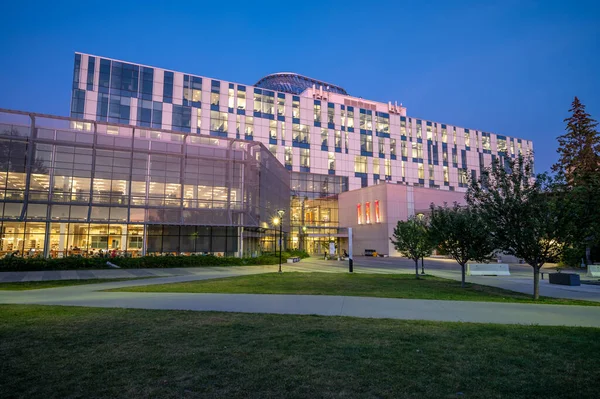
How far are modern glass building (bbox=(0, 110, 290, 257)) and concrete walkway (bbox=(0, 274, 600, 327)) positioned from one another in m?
20.1

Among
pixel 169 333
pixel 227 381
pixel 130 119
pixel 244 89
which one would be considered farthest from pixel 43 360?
pixel 244 89

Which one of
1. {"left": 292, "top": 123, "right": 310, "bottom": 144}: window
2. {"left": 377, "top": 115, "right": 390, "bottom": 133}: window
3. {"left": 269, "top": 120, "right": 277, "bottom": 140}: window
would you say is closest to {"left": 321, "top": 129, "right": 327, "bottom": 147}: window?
{"left": 292, "top": 123, "right": 310, "bottom": 144}: window

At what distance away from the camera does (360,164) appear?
243 feet

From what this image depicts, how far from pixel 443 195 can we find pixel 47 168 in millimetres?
61500

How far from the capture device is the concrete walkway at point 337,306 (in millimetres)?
9992

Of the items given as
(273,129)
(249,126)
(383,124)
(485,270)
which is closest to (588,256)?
(485,270)

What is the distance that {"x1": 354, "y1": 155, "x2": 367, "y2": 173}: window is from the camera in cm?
7375

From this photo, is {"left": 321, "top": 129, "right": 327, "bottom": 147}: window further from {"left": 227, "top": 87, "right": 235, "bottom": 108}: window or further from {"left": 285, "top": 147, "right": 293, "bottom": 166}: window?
{"left": 227, "top": 87, "right": 235, "bottom": 108}: window

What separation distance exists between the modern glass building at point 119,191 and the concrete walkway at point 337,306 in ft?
65.9

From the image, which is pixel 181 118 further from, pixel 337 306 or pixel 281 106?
pixel 337 306

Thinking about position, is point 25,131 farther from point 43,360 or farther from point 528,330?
point 528,330

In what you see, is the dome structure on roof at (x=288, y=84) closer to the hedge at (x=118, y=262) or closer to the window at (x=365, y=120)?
the window at (x=365, y=120)

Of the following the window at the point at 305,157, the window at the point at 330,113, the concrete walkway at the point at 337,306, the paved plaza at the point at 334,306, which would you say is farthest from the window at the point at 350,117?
the concrete walkway at the point at 337,306

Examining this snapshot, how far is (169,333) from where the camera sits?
772 centimetres
